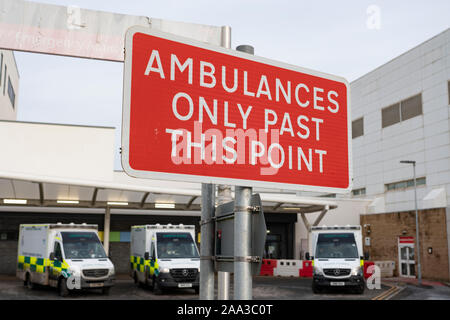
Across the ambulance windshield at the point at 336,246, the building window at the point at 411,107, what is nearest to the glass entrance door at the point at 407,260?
the building window at the point at 411,107

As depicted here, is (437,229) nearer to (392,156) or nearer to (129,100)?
(392,156)

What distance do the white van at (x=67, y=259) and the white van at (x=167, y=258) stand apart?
6.32ft

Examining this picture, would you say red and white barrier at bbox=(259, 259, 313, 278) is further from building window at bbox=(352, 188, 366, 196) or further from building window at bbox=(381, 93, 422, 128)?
building window at bbox=(381, 93, 422, 128)

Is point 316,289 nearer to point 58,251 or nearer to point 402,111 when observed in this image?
point 58,251

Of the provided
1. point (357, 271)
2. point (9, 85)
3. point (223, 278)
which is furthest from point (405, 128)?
point (223, 278)

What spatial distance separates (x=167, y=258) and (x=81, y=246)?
12.0 ft

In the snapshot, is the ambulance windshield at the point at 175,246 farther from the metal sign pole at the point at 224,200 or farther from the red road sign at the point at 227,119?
the red road sign at the point at 227,119

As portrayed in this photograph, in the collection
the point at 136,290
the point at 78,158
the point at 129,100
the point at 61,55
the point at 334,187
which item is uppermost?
the point at 78,158

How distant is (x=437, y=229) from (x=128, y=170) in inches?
1313

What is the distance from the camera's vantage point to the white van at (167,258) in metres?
21.1

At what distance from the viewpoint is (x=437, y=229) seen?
3212 centimetres

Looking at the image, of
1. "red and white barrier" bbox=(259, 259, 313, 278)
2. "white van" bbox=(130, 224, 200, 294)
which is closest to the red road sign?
"white van" bbox=(130, 224, 200, 294)

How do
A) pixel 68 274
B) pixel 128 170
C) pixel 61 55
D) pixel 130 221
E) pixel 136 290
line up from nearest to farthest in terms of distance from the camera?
pixel 128 170
pixel 61 55
pixel 68 274
pixel 136 290
pixel 130 221
